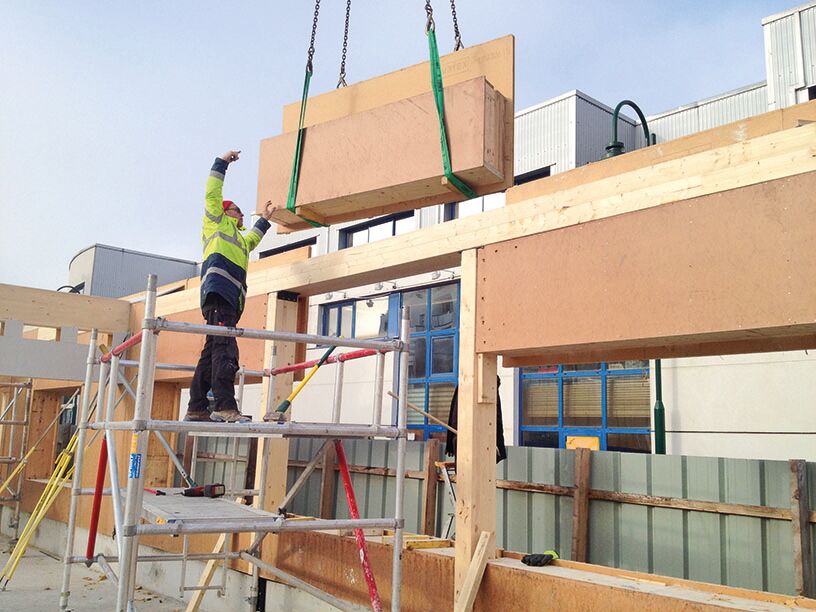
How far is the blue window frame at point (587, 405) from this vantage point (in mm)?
13609

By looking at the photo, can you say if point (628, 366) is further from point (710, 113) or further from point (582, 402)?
point (710, 113)

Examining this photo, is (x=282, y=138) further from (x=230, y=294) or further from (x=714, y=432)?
(x=714, y=432)

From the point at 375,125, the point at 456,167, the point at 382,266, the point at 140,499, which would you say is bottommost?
the point at 140,499

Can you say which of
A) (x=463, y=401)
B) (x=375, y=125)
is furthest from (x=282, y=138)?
(x=463, y=401)

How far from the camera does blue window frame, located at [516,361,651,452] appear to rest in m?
13.6

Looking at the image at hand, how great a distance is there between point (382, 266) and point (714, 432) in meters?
8.56

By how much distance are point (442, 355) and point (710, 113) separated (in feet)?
25.4

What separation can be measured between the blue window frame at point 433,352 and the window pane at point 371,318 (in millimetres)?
875

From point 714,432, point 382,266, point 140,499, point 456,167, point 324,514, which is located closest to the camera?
point 140,499

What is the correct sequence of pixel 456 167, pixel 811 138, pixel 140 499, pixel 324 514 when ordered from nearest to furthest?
pixel 811 138 → pixel 140 499 → pixel 456 167 → pixel 324 514

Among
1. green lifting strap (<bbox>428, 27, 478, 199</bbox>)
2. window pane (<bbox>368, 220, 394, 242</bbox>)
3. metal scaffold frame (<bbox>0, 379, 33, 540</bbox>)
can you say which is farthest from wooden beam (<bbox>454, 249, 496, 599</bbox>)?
window pane (<bbox>368, 220, 394, 242</bbox>)

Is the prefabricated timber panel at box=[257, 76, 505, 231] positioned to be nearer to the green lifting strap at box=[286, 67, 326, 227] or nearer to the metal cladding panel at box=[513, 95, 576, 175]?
the green lifting strap at box=[286, 67, 326, 227]

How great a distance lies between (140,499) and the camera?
151 inches

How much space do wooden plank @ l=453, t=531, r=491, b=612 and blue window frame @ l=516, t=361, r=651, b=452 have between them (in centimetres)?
921
